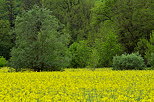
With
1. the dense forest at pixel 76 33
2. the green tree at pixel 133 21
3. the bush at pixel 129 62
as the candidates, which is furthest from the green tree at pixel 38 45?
the green tree at pixel 133 21

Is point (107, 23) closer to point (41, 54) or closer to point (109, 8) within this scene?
point (109, 8)

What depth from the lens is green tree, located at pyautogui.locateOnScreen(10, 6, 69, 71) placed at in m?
27.9

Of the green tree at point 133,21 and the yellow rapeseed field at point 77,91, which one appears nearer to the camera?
the yellow rapeseed field at point 77,91

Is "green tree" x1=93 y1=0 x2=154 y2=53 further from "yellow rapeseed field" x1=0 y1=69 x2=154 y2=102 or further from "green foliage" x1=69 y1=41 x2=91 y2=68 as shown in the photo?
"yellow rapeseed field" x1=0 y1=69 x2=154 y2=102

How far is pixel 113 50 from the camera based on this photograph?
39.0 m

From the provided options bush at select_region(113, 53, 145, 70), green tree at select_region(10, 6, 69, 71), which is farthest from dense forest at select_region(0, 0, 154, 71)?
bush at select_region(113, 53, 145, 70)

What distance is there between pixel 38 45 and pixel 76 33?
3148 centimetres

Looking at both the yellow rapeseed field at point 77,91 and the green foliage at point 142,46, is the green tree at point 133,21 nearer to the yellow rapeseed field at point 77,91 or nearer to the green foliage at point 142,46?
the green foliage at point 142,46

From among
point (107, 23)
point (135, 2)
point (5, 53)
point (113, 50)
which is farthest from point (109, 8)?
point (5, 53)

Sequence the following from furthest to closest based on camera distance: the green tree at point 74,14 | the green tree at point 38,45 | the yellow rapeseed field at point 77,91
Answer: the green tree at point 74,14 → the green tree at point 38,45 → the yellow rapeseed field at point 77,91

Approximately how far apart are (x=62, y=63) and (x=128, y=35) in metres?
18.2

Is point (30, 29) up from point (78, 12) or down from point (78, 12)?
down

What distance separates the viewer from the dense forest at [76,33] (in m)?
28.4

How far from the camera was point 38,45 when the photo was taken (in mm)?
28125
